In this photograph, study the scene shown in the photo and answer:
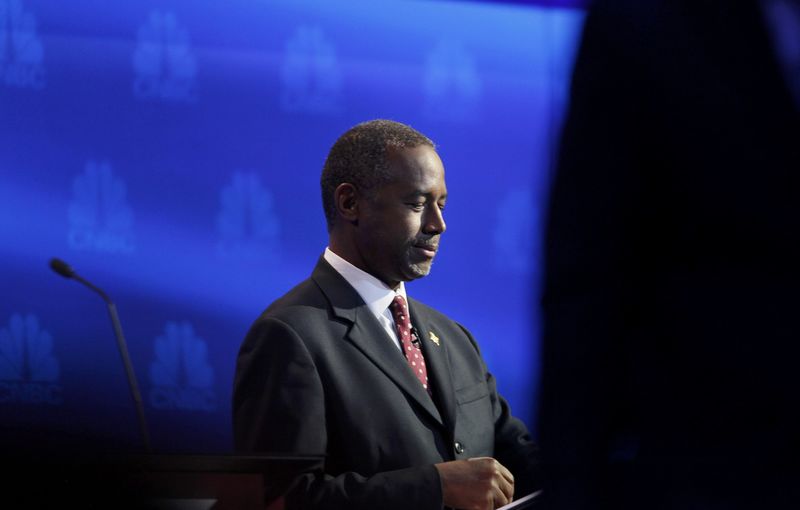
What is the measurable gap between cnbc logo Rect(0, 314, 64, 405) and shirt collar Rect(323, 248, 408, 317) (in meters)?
1.66

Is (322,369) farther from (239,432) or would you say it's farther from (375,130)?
(375,130)

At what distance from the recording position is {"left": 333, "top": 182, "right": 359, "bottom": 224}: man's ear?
7.12 ft

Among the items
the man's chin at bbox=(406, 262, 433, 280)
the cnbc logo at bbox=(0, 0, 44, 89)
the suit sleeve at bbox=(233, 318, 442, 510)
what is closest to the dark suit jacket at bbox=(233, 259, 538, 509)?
the suit sleeve at bbox=(233, 318, 442, 510)

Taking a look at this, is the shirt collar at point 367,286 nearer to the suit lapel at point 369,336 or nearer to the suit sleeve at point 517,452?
the suit lapel at point 369,336

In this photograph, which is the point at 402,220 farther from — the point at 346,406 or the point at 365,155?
the point at 346,406

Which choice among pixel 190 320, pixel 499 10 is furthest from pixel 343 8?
pixel 190 320

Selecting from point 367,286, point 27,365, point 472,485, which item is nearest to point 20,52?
point 27,365

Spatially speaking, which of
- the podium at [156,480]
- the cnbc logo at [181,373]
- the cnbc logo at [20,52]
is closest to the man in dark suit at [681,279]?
the podium at [156,480]

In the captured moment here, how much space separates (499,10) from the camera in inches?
148

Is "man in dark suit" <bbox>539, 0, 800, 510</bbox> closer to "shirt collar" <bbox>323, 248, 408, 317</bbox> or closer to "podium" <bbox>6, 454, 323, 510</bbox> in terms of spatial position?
"podium" <bbox>6, 454, 323, 510</bbox>

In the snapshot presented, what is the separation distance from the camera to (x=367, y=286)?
215 centimetres

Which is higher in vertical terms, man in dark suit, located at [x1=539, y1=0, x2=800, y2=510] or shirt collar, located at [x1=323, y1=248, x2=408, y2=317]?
man in dark suit, located at [x1=539, y1=0, x2=800, y2=510]

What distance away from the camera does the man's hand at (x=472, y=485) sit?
1.88 meters

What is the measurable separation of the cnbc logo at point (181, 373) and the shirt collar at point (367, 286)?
144cm
